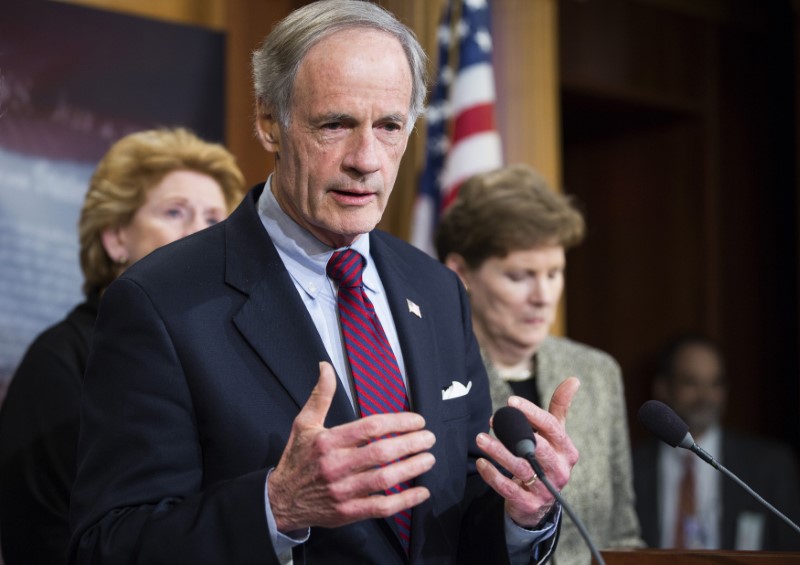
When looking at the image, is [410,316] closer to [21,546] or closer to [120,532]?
[120,532]

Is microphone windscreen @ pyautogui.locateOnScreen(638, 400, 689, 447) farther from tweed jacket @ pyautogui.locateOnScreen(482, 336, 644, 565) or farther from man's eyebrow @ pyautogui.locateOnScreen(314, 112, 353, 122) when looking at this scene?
tweed jacket @ pyautogui.locateOnScreen(482, 336, 644, 565)

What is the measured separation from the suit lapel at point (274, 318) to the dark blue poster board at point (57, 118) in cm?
172

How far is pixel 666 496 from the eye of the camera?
16.3ft

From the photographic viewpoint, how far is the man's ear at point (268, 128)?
1974 millimetres

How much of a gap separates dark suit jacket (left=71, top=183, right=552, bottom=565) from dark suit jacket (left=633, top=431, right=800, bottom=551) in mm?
3141

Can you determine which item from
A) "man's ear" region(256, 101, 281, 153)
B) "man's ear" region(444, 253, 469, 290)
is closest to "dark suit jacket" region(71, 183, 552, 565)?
"man's ear" region(256, 101, 281, 153)

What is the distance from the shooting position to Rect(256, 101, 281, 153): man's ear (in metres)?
1.97

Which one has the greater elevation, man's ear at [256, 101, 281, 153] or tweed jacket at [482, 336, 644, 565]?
man's ear at [256, 101, 281, 153]

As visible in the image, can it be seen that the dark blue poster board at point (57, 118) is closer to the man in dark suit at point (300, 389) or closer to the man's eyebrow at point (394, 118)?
the man in dark suit at point (300, 389)

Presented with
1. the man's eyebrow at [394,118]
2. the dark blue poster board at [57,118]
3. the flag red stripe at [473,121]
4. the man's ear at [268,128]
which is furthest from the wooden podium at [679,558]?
the flag red stripe at [473,121]

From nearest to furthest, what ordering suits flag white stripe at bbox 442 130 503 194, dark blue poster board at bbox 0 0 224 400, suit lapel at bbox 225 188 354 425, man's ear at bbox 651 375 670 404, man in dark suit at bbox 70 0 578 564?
man in dark suit at bbox 70 0 578 564, suit lapel at bbox 225 188 354 425, dark blue poster board at bbox 0 0 224 400, flag white stripe at bbox 442 130 503 194, man's ear at bbox 651 375 670 404

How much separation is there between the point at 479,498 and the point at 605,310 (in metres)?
4.79

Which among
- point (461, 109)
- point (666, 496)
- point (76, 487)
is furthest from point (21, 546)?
point (666, 496)

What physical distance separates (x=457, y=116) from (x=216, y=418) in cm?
262
